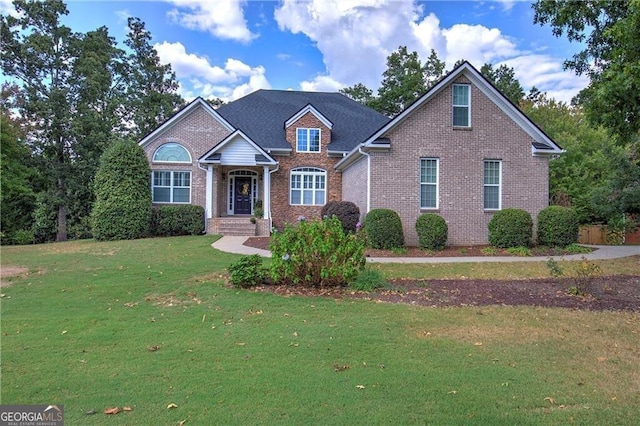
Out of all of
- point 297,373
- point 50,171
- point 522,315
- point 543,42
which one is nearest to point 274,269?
point 297,373

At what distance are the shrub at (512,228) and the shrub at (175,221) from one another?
13146 millimetres

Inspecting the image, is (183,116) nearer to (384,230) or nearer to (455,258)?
(384,230)

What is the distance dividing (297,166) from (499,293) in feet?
48.6

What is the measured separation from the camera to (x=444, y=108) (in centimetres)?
1539

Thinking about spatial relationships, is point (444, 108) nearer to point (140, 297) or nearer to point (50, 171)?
point (140, 297)

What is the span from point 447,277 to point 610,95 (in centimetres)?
500

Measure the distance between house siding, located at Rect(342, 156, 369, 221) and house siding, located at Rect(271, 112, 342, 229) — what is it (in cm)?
104

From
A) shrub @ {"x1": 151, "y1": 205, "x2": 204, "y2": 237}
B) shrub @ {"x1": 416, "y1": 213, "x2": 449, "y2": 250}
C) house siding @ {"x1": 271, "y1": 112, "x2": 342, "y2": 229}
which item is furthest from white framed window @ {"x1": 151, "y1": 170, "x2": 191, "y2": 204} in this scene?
shrub @ {"x1": 416, "y1": 213, "x2": 449, "y2": 250}

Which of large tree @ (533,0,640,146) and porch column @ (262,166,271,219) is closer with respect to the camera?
large tree @ (533,0,640,146)

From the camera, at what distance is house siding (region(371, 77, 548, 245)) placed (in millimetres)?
15125

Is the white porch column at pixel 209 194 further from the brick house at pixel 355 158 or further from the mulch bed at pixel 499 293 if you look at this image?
the mulch bed at pixel 499 293

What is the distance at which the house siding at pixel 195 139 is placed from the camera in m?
20.2

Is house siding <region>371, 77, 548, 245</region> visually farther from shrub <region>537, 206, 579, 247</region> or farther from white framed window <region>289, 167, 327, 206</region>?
white framed window <region>289, 167, 327, 206</region>

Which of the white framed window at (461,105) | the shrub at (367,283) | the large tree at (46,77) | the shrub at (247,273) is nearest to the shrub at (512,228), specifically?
the white framed window at (461,105)
